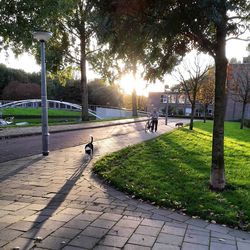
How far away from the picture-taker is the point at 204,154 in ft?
41.6

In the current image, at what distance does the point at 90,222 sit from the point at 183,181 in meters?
3.32

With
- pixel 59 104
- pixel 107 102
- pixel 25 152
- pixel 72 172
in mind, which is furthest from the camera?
pixel 107 102

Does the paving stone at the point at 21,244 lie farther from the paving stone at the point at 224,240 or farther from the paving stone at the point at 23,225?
the paving stone at the point at 224,240

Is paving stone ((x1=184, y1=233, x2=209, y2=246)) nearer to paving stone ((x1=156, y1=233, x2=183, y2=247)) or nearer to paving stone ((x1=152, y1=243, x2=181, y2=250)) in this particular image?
paving stone ((x1=156, y1=233, x2=183, y2=247))

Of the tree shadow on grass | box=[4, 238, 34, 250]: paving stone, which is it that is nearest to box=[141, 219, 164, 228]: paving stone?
the tree shadow on grass

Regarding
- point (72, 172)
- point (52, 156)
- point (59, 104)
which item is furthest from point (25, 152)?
point (59, 104)

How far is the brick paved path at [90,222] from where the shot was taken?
457 cm

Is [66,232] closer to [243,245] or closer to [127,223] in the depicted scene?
[127,223]

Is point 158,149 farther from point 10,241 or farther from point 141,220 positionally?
point 10,241

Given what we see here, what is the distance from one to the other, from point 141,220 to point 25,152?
7.78 m

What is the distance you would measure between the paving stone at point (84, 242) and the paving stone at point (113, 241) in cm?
10

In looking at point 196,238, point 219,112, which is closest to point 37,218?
point 196,238

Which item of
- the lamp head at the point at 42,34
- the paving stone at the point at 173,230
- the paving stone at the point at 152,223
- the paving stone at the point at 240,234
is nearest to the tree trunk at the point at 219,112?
the paving stone at the point at 240,234

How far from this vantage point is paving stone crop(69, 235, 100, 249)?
445 cm
